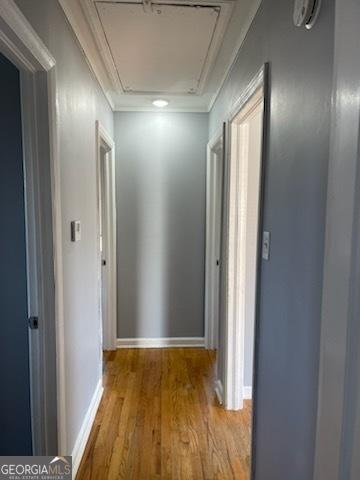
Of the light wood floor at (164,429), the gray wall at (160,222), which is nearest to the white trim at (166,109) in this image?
the gray wall at (160,222)

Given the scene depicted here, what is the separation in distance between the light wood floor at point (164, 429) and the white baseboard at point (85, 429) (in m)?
0.04

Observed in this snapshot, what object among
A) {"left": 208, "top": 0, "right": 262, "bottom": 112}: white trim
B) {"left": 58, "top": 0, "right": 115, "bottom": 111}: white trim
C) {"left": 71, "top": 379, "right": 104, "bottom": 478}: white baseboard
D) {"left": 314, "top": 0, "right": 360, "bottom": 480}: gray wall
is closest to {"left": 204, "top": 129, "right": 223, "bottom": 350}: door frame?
{"left": 208, "top": 0, "right": 262, "bottom": 112}: white trim

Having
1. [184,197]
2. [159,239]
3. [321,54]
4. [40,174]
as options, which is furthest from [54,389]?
[184,197]

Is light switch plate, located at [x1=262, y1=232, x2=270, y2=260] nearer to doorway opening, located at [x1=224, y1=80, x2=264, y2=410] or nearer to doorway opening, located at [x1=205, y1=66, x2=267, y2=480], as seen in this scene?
doorway opening, located at [x1=205, y1=66, x2=267, y2=480]

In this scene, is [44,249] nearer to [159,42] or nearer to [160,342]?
[159,42]

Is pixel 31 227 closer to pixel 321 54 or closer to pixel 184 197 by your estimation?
pixel 321 54

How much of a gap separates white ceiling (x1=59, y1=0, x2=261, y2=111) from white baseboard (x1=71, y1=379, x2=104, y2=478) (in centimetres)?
224

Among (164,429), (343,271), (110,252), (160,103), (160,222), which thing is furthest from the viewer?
(160,222)

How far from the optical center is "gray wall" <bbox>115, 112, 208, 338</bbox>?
3.15 metres

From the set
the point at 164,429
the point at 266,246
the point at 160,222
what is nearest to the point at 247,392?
the point at 164,429

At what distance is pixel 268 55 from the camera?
135 centimetres

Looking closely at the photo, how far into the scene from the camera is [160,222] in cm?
322

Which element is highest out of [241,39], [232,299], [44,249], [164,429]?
[241,39]

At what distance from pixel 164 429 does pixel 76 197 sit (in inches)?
61.2
